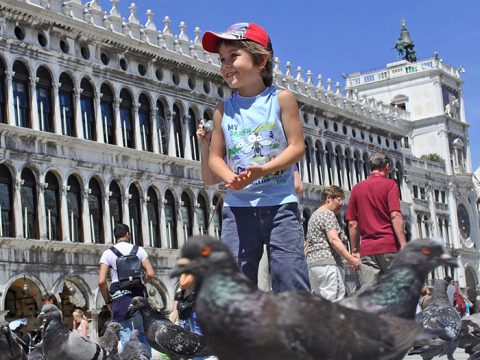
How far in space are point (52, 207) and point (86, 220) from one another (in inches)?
45.2

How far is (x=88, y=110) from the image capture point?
25641 mm

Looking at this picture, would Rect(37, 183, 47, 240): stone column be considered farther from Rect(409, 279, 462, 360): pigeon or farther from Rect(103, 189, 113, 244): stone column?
Rect(409, 279, 462, 360): pigeon

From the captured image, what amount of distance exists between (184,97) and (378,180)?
2220 centimetres

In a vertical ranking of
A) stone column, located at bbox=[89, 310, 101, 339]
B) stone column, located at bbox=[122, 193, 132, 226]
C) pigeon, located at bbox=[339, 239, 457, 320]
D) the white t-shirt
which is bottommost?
stone column, located at bbox=[89, 310, 101, 339]

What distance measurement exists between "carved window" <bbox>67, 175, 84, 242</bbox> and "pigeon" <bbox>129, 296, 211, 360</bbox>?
16287 mm

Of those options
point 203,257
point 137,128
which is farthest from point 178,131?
point 203,257

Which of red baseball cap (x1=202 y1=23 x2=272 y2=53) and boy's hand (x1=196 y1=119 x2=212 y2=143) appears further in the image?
boy's hand (x1=196 y1=119 x2=212 y2=143)

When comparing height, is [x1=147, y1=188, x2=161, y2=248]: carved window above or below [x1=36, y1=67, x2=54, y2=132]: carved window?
below

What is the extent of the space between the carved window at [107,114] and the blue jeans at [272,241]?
21523 mm

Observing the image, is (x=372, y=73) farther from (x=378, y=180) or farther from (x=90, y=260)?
(x=378, y=180)

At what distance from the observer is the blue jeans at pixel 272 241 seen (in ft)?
15.6

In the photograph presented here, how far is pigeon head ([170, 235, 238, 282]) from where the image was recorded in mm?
3271

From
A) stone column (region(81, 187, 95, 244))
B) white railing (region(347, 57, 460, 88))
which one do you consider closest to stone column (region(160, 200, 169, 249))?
stone column (region(81, 187, 95, 244))

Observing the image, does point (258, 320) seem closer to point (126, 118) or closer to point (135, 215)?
point (135, 215)
